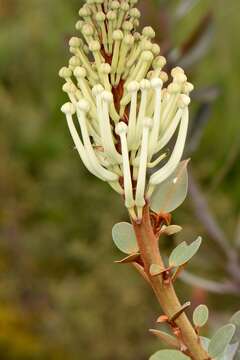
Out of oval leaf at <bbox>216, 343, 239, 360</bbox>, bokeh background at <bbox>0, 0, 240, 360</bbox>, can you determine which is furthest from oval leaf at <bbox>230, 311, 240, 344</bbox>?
bokeh background at <bbox>0, 0, 240, 360</bbox>

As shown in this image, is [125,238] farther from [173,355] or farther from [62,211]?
[62,211]

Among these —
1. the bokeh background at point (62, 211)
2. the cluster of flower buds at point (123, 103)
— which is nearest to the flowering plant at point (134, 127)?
the cluster of flower buds at point (123, 103)

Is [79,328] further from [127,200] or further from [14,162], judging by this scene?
[127,200]

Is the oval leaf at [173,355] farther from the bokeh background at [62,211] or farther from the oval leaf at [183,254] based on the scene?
the bokeh background at [62,211]

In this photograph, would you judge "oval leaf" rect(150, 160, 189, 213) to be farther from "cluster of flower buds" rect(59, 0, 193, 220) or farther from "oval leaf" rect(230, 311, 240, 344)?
"oval leaf" rect(230, 311, 240, 344)

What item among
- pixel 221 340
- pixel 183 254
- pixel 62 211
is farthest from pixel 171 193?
pixel 62 211
